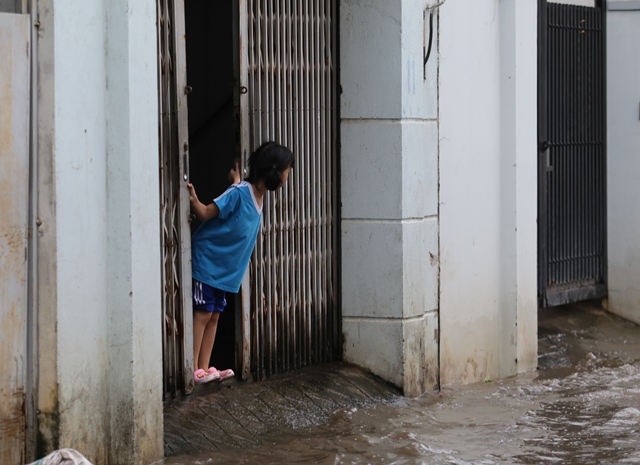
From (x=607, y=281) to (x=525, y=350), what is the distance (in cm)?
241

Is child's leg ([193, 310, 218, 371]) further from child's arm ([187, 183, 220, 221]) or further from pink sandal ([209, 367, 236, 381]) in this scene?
child's arm ([187, 183, 220, 221])

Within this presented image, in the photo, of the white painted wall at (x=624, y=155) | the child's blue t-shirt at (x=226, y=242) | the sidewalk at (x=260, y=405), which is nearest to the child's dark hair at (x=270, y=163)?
the child's blue t-shirt at (x=226, y=242)

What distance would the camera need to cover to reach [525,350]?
903cm

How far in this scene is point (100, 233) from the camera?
5.75 metres

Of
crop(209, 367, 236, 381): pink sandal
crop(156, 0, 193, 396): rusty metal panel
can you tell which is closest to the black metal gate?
crop(209, 367, 236, 381): pink sandal

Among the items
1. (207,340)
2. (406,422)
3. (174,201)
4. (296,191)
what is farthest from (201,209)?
(406,422)

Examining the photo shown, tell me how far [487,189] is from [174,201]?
2973 mm

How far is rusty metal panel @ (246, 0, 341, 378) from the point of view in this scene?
24.1 ft

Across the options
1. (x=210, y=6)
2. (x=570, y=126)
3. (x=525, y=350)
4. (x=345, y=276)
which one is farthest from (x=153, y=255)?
(x=570, y=126)

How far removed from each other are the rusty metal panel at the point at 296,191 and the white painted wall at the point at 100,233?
1392mm

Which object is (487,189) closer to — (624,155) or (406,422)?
(406,422)

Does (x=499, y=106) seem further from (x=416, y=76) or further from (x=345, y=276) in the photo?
(x=345, y=276)

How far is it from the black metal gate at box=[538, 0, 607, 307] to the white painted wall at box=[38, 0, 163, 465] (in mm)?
4748

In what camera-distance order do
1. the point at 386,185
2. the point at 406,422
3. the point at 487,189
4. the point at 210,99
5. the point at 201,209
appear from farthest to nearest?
the point at 210,99 < the point at 487,189 < the point at 386,185 < the point at 406,422 < the point at 201,209
